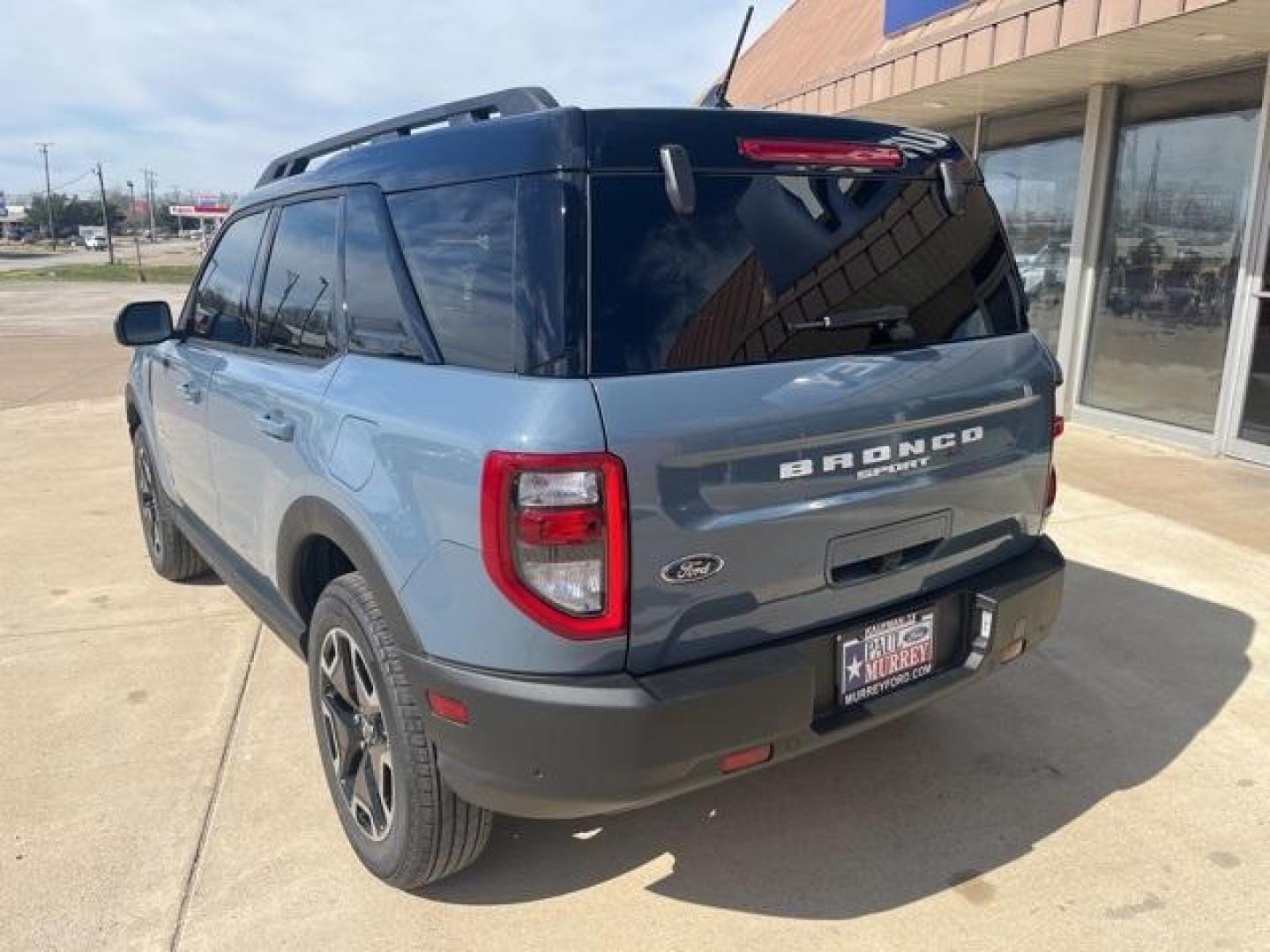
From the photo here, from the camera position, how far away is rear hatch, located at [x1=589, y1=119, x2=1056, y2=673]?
79.2 inches

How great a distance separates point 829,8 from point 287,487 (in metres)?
11.3

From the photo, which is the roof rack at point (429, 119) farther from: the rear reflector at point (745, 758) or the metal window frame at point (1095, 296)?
the metal window frame at point (1095, 296)

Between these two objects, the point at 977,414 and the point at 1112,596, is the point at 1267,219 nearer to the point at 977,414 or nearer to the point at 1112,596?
the point at 1112,596

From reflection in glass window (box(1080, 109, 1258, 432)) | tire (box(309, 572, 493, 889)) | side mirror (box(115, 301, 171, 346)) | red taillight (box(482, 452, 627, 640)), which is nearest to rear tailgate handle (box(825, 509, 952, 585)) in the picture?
red taillight (box(482, 452, 627, 640))

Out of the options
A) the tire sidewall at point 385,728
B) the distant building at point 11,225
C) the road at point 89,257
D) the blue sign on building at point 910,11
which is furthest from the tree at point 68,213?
the tire sidewall at point 385,728

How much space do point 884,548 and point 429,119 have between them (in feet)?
5.98

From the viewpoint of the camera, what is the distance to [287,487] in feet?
9.13

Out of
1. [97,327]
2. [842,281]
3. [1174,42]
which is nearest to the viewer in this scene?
[842,281]

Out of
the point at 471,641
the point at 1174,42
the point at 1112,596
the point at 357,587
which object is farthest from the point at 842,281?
the point at 1174,42

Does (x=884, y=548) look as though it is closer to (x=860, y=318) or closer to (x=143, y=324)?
(x=860, y=318)

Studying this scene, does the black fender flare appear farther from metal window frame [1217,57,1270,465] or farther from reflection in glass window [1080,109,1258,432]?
reflection in glass window [1080,109,1258,432]

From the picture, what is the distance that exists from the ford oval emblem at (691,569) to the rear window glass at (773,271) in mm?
402

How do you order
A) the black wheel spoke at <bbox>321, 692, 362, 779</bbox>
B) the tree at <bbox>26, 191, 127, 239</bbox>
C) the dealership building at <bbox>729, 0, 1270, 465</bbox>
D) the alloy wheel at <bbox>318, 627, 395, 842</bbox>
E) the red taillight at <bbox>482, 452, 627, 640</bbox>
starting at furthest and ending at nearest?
the tree at <bbox>26, 191, 127, 239</bbox>
the dealership building at <bbox>729, 0, 1270, 465</bbox>
the black wheel spoke at <bbox>321, 692, 362, 779</bbox>
the alloy wheel at <bbox>318, 627, 395, 842</bbox>
the red taillight at <bbox>482, 452, 627, 640</bbox>

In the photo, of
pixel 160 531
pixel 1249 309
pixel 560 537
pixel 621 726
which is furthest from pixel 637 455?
pixel 1249 309
